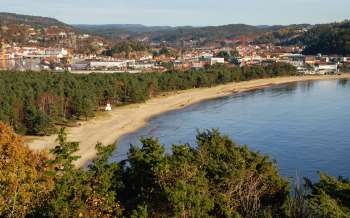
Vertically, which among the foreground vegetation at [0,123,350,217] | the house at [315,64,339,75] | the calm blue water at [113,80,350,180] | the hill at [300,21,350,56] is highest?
the hill at [300,21,350,56]

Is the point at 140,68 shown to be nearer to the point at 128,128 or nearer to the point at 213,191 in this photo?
the point at 128,128

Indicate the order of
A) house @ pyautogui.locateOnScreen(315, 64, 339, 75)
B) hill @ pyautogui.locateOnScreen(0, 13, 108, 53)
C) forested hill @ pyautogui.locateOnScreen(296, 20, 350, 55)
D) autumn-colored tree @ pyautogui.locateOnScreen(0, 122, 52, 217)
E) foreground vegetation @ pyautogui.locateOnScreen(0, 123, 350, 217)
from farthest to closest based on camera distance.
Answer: hill @ pyautogui.locateOnScreen(0, 13, 108, 53) → forested hill @ pyautogui.locateOnScreen(296, 20, 350, 55) → house @ pyautogui.locateOnScreen(315, 64, 339, 75) → autumn-colored tree @ pyautogui.locateOnScreen(0, 122, 52, 217) → foreground vegetation @ pyautogui.locateOnScreen(0, 123, 350, 217)

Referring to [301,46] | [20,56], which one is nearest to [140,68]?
[20,56]

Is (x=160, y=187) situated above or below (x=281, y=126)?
above

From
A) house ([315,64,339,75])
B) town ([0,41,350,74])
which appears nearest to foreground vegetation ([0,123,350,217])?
town ([0,41,350,74])

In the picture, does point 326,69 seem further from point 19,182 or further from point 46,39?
point 19,182

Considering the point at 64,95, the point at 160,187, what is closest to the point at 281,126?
the point at 64,95

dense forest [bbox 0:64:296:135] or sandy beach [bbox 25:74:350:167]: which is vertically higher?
dense forest [bbox 0:64:296:135]

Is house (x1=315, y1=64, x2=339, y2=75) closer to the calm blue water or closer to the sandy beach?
the sandy beach
